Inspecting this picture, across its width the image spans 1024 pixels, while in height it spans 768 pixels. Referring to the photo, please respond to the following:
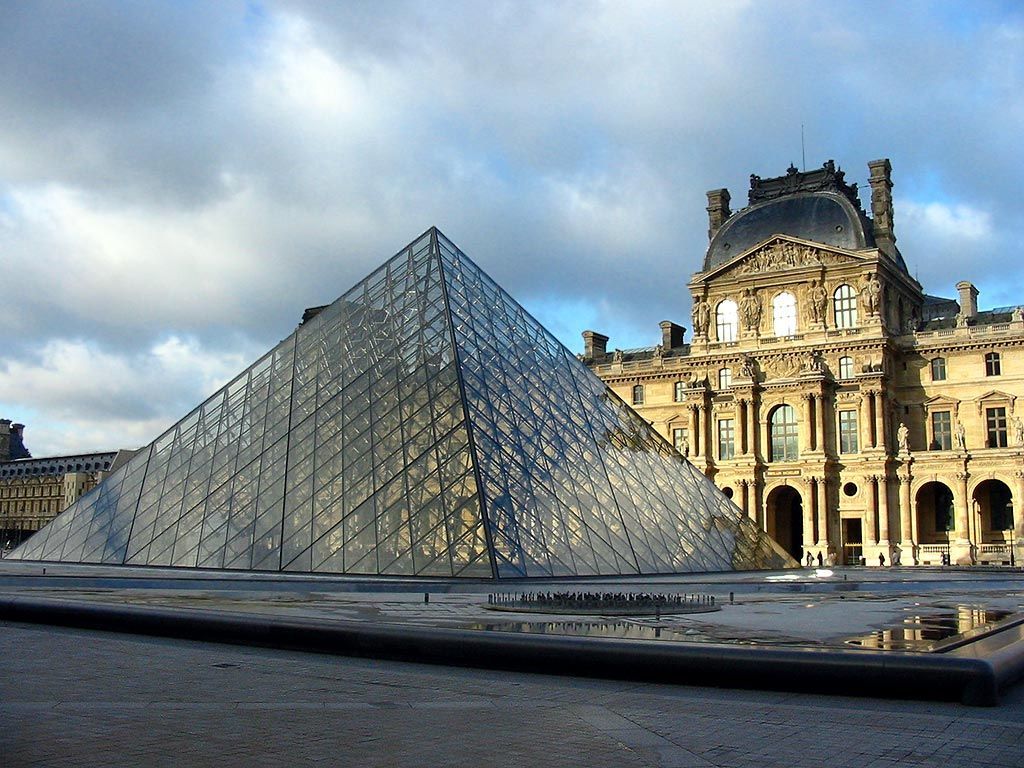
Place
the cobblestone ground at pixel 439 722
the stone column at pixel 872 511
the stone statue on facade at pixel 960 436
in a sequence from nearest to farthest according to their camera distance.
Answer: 1. the cobblestone ground at pixel 439 722
2. the stone statue on facade at pixel 960 436
3. the stone column at pixel 872 511

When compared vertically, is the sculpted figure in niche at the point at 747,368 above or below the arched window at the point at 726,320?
below

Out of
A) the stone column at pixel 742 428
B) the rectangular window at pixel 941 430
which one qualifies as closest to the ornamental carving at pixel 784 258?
the stone column at pixel 742 428

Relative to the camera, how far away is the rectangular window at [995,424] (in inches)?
1909

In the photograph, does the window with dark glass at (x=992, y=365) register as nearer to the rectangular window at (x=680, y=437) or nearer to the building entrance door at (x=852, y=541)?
the building entrance door at (x=852, y=541)

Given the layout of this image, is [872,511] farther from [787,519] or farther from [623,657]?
[623,657]

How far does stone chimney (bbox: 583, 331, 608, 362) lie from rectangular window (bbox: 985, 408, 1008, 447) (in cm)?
2213

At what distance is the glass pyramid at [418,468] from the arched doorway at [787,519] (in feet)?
74.6

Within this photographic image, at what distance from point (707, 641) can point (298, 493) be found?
607 inches

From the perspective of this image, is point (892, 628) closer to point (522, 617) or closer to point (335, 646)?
point (522, 617)

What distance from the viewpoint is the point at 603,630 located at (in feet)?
34.4

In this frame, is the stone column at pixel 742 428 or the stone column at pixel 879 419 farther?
the stone column at pixel 742 428

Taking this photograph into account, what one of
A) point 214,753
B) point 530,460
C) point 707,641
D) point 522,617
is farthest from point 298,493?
point 214,753

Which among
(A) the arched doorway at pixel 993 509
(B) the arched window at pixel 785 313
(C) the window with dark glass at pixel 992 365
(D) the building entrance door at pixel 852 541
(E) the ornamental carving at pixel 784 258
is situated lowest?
(D) the building entrance door at pixel 852 541

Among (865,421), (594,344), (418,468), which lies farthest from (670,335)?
(418,468)
